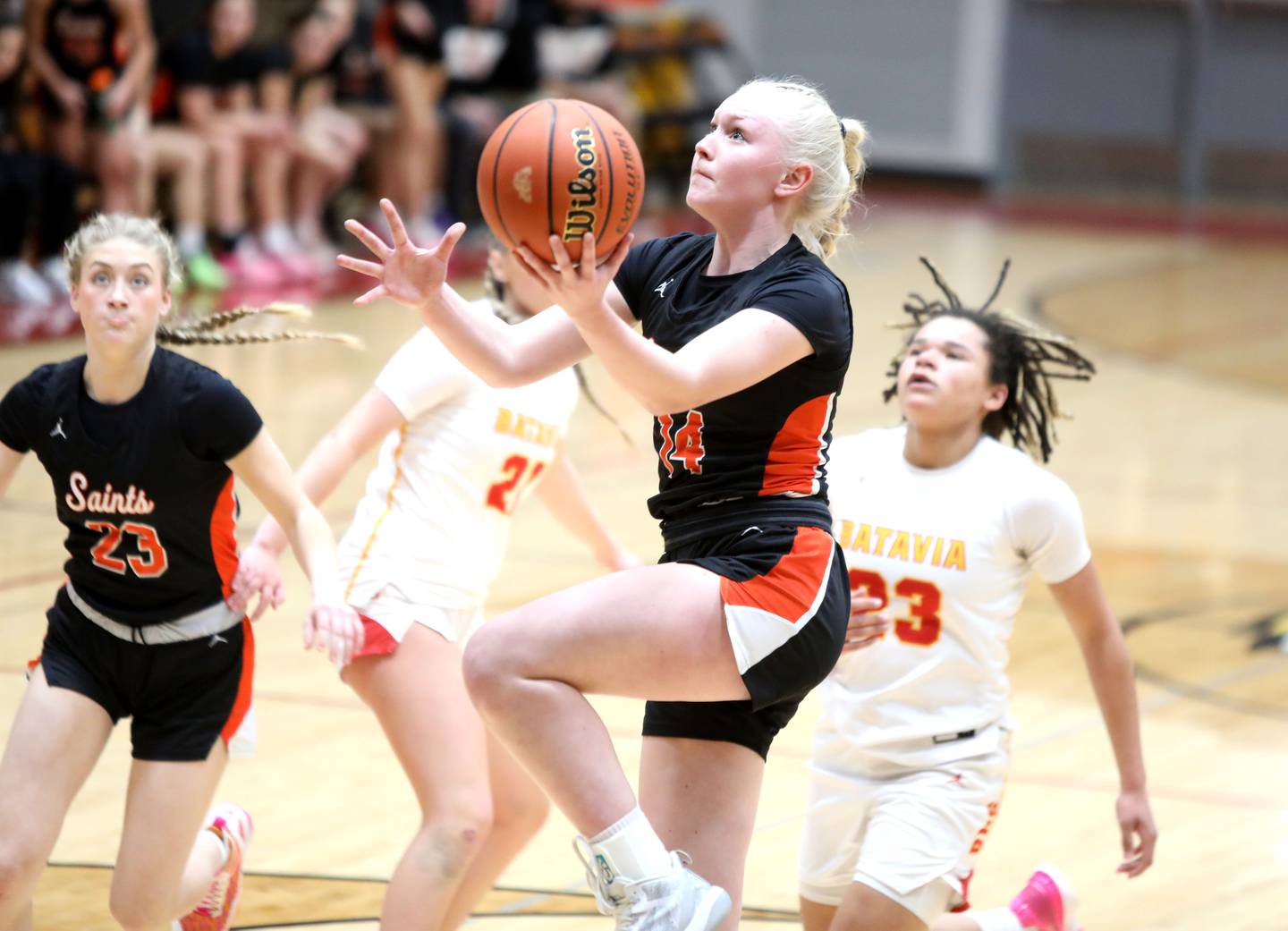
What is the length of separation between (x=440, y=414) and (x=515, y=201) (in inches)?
48.6

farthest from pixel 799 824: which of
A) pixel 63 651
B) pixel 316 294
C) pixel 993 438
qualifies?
pixel 316 294

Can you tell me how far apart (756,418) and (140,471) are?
1217 mm

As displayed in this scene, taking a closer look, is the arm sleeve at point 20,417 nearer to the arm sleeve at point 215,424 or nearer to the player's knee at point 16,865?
the arm sleeve at point 215,424

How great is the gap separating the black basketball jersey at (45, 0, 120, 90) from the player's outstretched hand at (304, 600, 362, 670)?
9.40 m

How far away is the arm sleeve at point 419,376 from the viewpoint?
3.98m

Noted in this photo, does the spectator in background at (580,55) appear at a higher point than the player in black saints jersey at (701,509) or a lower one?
higher

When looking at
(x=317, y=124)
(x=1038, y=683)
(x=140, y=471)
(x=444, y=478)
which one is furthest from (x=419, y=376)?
(x=317, y=124)

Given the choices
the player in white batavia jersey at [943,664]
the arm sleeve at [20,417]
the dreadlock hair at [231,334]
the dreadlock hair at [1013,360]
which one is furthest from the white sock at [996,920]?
the arm sleeve at [20,417]

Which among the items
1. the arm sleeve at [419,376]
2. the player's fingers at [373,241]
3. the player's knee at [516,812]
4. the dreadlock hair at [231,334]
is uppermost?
the player's fingers at [373,241]

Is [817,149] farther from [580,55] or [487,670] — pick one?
[580,55]

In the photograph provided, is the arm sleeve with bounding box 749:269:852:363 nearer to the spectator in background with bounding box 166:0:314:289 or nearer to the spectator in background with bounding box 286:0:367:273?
the spectator in background with bounding box 166:0:314:289

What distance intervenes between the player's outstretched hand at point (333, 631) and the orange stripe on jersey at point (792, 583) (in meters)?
0.72

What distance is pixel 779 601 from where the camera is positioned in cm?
308

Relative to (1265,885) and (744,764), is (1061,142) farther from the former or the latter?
(744,764)
